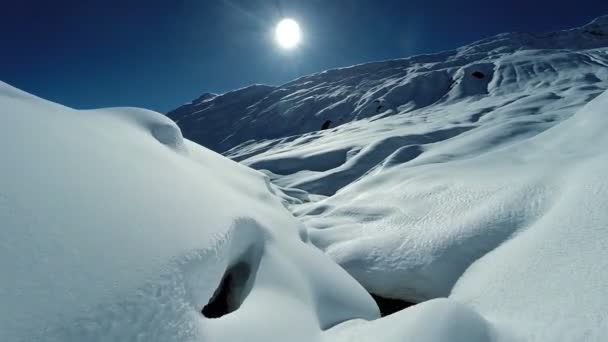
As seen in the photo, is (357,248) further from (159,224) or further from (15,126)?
(15,126)

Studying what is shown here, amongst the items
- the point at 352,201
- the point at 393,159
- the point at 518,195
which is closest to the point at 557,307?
the point at 518,195

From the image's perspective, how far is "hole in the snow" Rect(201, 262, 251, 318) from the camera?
104 inches

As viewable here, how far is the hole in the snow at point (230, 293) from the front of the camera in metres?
2.65

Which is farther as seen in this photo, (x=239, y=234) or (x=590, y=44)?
Result: (x=590, y=44)

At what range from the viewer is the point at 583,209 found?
3111 mm

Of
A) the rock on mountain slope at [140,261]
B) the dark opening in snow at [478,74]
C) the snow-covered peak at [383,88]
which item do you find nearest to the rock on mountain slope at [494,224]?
the rock on mountain slope at [140,261]

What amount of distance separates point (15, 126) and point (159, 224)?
1252 mm

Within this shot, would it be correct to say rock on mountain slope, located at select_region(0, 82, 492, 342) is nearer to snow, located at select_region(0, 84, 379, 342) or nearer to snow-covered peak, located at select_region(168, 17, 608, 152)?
snow, located at select_region(0, 84, 379, 342)

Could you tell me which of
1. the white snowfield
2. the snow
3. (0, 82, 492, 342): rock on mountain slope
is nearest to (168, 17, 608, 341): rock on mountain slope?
the white snowfield

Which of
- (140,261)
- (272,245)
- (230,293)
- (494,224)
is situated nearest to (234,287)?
(230,293)

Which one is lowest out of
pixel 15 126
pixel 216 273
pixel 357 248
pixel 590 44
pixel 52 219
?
pixel 357 248

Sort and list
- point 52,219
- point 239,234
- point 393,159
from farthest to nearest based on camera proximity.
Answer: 1. point 393,159
2. point 239,234
3. point 52,219

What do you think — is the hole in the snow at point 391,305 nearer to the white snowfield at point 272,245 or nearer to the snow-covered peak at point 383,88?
the white snowfield at point 272,245

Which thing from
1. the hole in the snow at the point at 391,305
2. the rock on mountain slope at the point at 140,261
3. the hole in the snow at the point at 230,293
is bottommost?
the hole in the snow at the point at 391,305
